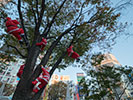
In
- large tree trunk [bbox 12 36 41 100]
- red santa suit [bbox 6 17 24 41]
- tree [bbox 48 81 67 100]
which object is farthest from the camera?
tree [bbox 48 81 67 100]

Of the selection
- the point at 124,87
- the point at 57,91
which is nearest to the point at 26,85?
the point at 57,91

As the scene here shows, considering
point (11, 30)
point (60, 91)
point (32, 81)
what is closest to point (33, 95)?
point (32, 81)

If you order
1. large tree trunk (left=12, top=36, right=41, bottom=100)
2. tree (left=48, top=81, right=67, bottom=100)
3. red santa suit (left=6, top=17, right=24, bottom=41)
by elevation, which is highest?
red santa suit (left=6, top=17, right=24, bottom=41)

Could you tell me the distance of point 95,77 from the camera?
916cm

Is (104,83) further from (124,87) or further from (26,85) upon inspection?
(124,87)

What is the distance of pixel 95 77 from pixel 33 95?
27.2 ft

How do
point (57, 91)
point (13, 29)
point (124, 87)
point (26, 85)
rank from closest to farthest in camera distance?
point (26, 85) → point (13, 29) → point (57, 91) → point (124, 87)

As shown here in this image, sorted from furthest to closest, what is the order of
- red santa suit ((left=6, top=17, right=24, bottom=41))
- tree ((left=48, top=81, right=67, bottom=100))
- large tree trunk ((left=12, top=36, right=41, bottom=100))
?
tree ((left=48, top=81, right=67, bottom=100)) < red santa suit ((left=6, top=17, right=24, bottom=41)) < large tree trunk ((left=12, top=36, right=41, bottom=100))

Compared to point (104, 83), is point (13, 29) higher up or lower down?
higher up

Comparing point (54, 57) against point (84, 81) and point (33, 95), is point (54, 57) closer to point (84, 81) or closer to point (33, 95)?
point (84, 81)

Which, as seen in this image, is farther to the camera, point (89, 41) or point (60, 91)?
point (60, 91)

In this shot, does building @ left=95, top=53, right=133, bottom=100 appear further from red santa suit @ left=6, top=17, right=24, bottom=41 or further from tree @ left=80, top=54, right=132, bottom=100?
red santa suit @ left=6, top=17, right=24, bottom=41

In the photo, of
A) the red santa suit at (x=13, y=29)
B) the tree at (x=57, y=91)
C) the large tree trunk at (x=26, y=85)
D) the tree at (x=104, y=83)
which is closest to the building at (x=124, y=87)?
the tree at (x=104, y=83)

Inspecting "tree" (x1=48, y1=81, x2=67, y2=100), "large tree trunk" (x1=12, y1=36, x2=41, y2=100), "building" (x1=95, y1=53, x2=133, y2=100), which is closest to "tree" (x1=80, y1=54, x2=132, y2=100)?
"building" (x1=95, y1=53, x2=133, y2=100)
